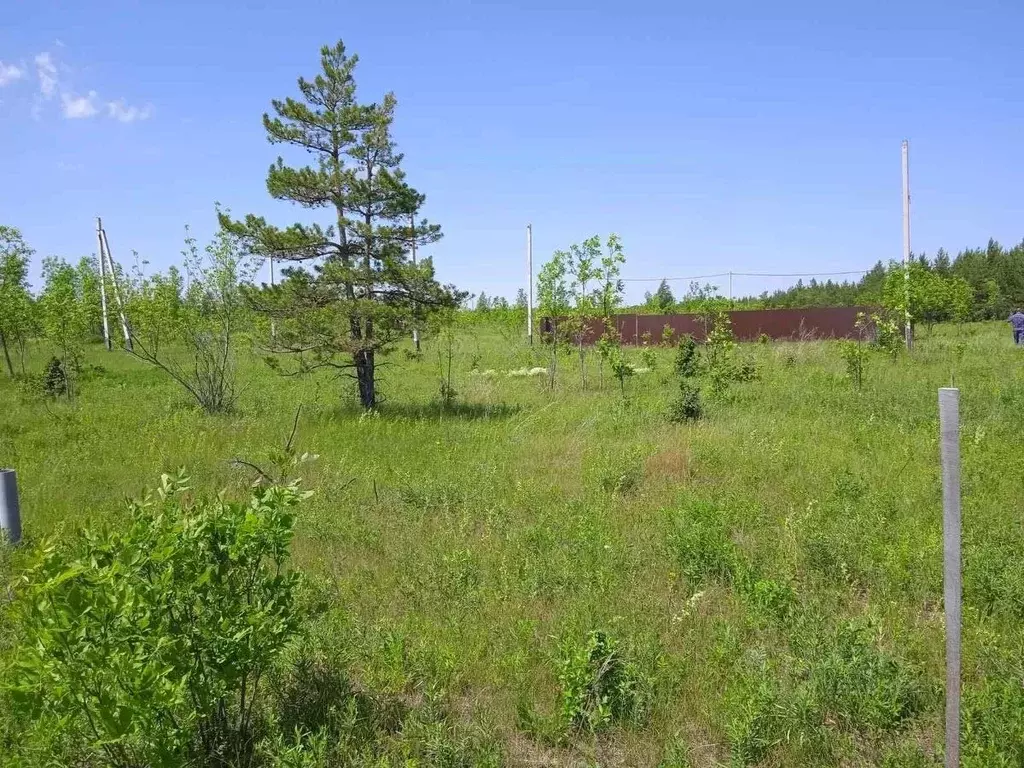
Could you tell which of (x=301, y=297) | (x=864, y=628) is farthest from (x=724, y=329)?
(x=864, y=628)

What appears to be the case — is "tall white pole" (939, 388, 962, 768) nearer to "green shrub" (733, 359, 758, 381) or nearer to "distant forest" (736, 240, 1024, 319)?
"green shrub" (733, 359, 758, 381)

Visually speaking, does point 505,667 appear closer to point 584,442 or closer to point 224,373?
point 584,442

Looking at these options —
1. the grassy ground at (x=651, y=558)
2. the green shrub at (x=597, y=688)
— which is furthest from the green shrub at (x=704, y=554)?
the green shrub at (x=597, y=688)

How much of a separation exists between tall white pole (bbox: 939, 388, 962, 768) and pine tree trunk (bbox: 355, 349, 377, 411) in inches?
354

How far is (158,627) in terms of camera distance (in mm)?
2324

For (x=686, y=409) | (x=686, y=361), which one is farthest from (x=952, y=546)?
(x=686, y=361)

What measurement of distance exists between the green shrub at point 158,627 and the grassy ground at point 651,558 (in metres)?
0.51

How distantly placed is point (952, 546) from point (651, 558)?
8.13 feet

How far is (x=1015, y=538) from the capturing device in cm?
456

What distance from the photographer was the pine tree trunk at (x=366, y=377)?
34.5 feet

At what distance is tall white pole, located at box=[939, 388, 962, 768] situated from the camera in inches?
88.7

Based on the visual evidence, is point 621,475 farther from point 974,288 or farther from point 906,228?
point 974,288

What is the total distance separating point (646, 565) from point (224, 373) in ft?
27.6

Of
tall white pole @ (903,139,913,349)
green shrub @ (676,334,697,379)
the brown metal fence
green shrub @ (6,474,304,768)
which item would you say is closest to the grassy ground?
green shrub @ (6,474,304,768)
